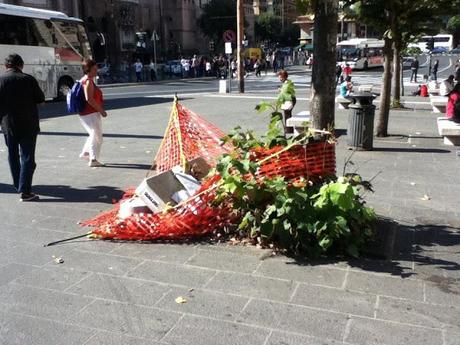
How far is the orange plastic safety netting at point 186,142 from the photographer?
673cm

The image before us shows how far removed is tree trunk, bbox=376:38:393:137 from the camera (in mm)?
11320

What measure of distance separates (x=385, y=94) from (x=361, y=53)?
139ft

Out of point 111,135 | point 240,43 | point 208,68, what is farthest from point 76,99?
point 208,68

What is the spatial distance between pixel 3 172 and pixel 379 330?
6.81 meters

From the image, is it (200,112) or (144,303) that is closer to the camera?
(144,303)

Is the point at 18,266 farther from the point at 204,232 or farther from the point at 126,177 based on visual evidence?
the point at 126,177

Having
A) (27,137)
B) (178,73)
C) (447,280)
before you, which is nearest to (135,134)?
(27,137)

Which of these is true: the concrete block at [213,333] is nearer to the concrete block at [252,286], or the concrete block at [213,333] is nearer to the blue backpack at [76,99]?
the concrete block at [252,286]

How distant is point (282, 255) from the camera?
189 inches

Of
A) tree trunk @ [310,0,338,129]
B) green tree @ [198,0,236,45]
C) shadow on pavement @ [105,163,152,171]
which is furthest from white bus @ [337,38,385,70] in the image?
tree trunk @ [310,0,338,129]

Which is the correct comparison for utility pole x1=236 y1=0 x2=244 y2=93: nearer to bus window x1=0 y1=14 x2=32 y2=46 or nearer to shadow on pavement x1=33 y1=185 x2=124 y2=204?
bus window x1=0 y1=14 x2=32 y2=46

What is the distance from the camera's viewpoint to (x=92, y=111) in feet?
28.0

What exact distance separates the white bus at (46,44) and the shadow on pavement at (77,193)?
553 inches

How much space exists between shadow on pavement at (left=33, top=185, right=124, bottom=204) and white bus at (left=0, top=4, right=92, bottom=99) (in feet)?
46.1
